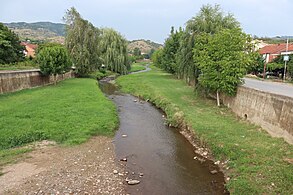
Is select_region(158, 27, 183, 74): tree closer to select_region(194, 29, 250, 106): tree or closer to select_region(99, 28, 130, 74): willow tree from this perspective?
select_region(99, 28, 130, 74): willow tree

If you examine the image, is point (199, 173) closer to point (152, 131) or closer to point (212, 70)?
point (152, 131)

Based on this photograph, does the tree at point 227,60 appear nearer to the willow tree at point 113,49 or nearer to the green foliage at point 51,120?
the green foliage at point 51,120

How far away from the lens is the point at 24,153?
1047cm

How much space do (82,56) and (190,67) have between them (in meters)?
20.2

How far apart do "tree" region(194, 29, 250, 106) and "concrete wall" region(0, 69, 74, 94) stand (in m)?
17.6

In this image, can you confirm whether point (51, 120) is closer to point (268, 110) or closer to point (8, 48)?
point (268, 110)

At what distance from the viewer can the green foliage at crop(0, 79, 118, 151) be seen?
12.0 metres

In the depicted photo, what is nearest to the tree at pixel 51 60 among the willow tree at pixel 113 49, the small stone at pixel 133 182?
the willow tree at pixel 113 49

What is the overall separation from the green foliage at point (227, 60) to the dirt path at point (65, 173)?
31.9 ft

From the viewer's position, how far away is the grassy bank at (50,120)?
11.8 meters

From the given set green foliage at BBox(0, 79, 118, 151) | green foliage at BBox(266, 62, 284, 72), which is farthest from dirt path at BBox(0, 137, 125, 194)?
green foliage at BBox(266, 62, 284, 72)

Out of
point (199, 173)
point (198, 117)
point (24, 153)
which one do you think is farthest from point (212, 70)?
point (24, 153)

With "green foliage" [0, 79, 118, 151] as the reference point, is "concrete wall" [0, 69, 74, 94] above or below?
above

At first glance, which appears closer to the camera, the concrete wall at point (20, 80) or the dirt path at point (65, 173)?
the dirt path at point (65, 173)
